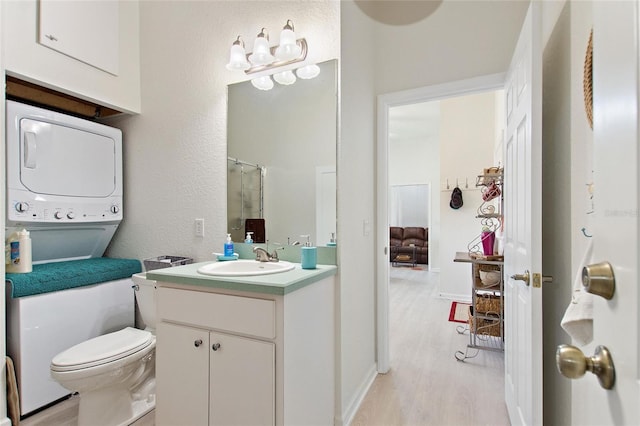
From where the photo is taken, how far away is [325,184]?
1877mm

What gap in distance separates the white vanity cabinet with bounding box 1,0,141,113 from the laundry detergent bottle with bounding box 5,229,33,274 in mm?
928

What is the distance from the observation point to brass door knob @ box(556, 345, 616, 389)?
49 cm

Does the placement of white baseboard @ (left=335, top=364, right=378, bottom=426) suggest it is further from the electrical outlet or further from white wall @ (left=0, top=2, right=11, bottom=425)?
white wall @ (left=0, top=2, right=11, bottom=425)

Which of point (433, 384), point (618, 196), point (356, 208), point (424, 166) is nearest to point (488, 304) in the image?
point (433, 384)

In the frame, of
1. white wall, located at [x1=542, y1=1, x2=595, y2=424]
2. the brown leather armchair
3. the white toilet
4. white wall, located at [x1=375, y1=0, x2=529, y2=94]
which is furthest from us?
the brown leather armchair

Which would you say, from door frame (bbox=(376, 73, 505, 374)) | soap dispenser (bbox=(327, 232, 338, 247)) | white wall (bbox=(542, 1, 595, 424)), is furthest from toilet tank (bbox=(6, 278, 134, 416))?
white wall (bbox=(542, 1, 595, 424))

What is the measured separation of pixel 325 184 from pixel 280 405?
1.13 meters

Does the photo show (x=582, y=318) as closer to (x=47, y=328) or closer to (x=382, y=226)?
(x=382, y=226)

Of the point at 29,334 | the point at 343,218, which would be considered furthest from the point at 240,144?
the point at 29,334

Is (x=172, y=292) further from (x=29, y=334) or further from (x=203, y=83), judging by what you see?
(x=203, y=83)

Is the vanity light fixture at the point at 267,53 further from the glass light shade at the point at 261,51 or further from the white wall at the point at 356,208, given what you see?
the white wall at the point at 356,208

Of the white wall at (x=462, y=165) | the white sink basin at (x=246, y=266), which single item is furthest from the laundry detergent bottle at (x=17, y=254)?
the white wall at (x=462, y=165)

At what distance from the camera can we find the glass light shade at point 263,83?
6.71 ft

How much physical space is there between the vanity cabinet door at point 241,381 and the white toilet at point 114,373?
0.63 m
